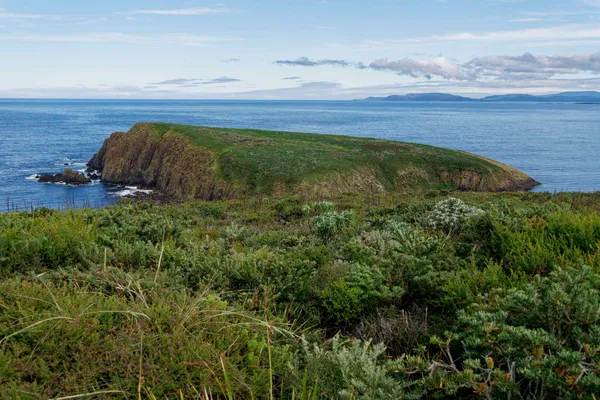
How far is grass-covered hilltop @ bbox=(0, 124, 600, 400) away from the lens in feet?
14.1

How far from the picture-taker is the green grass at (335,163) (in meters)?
49.2

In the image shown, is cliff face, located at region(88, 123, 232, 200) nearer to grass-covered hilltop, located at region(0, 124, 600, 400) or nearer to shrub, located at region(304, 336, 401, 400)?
grass-covered hilltop, located at region(0, 124, 600, 400)

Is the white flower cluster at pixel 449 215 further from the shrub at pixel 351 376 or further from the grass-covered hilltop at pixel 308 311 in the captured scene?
the shrub at pixel 351 376

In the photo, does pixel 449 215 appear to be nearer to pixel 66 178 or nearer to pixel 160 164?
pixel 160 164

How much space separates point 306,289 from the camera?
734 cm

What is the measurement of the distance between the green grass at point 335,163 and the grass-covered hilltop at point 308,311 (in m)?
35.8

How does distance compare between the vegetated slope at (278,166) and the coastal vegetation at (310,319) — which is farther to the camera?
the vegetated slope at (278,166)

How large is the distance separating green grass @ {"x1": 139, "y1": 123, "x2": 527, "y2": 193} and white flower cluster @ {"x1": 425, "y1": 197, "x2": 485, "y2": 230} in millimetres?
33952

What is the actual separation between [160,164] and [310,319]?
58.3 meters

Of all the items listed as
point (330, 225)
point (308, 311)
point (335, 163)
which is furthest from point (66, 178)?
point (308, 311)

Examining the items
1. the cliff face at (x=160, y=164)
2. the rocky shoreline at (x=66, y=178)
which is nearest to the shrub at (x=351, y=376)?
the cliff face at (x=160, y=164)

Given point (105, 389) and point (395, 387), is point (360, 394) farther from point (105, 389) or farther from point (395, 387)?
point (105, 389)

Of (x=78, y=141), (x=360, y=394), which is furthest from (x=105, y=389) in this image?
(x=78, y=141)

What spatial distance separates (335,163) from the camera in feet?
173
